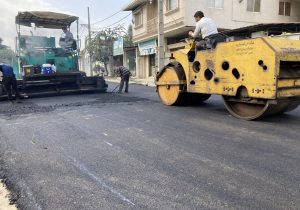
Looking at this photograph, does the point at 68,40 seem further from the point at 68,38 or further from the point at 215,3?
the point at 215,3

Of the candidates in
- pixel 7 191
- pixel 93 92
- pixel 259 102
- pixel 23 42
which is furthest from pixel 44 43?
pixel 7 191

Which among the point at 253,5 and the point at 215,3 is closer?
the point at 215,3

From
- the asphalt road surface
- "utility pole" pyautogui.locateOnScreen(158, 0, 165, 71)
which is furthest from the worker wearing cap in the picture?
the asphalt road surface

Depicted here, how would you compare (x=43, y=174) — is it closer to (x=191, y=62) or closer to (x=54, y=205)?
(x=54, y=205)

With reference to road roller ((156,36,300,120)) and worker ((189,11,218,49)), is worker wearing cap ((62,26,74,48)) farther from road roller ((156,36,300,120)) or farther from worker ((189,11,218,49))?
worker ((189,11,218,49))

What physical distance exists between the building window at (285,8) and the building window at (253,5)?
2083 millimetres

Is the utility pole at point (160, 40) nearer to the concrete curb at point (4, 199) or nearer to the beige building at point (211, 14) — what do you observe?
the beige building at point (211, 14)

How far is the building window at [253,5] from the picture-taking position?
20.7 meters

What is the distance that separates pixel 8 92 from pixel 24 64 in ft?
5.74

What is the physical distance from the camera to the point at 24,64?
1148 cm

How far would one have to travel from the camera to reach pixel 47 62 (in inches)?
472

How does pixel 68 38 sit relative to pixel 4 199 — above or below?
above

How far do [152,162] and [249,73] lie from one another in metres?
3.03

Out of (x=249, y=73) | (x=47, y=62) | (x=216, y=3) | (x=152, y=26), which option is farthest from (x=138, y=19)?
(x=249, y=73)
